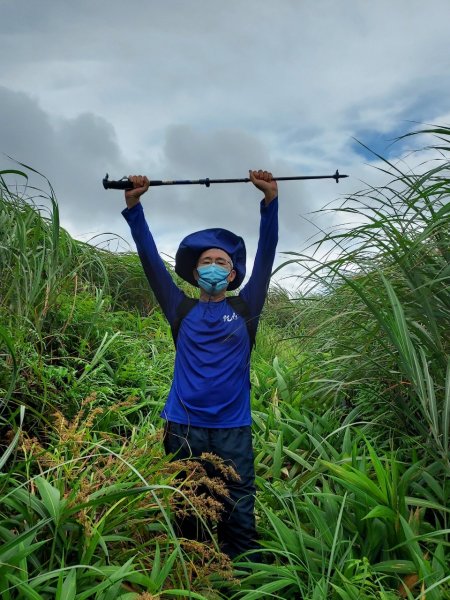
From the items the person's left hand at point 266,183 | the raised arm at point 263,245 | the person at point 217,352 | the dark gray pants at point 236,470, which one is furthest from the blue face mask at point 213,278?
the dark gray pants at point 236,470

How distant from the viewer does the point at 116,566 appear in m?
2.47

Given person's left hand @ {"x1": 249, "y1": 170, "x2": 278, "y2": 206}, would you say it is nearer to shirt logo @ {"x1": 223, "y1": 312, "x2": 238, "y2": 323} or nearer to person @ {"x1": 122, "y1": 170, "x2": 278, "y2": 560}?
person @ {"x1": 122, "y1": 170, "x2": 278, "y2": 560}

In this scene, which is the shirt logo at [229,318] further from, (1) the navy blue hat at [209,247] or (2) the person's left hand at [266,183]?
(2) the person's left hand at [266,183]

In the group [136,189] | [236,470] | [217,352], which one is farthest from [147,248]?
[236,470]

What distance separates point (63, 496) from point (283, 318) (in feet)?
24.3

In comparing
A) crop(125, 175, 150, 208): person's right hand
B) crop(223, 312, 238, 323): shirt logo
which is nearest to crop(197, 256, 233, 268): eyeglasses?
crop(223, 312, 238, 323): shirt logo

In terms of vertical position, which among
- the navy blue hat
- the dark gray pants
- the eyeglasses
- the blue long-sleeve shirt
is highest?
the navy blue hat

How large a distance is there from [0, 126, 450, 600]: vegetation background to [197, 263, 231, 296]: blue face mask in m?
0.42

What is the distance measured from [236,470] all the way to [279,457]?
2.54 ft

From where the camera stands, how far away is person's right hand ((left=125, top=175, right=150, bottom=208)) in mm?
3457

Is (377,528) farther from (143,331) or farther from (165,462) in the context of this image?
(143,331)

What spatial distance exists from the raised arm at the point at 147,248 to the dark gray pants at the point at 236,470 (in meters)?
0.63

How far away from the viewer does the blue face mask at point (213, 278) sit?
3.36m

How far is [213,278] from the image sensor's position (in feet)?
11.0
